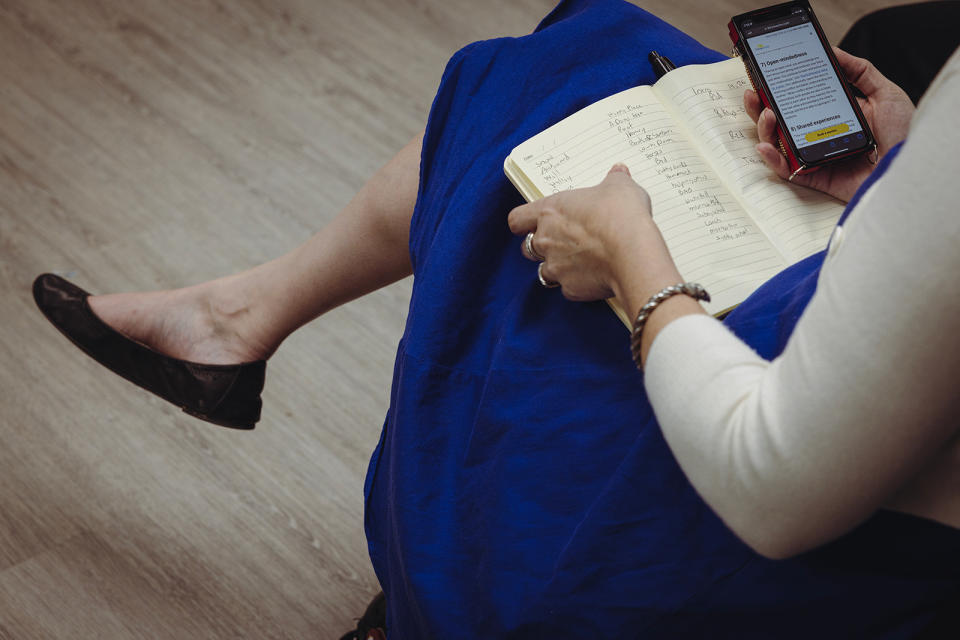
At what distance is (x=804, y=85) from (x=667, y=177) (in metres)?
0.19

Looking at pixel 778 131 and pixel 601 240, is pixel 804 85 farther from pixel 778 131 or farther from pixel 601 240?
pixel 601 240

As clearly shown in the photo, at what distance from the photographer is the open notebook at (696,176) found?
67 centimetres

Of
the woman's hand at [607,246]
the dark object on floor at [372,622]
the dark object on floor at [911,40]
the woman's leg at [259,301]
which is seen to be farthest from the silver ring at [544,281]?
the dark object on floor at [911,40]

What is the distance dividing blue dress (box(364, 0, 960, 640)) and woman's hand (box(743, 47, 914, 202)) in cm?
13

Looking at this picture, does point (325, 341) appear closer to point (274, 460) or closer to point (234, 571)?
point (274, 460)

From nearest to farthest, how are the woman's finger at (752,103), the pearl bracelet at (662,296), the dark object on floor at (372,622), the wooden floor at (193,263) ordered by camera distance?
the pearl bracelet at (662,296) < the woman's finger at (752,103) < the dark object on floor at (372,622) < the wooden floor at (193,263)

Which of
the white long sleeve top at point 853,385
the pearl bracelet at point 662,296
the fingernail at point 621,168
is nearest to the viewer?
the white long sleeve top at point 853,385

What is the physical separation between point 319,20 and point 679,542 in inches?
64.3

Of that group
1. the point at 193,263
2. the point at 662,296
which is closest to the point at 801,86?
the point at 662,296

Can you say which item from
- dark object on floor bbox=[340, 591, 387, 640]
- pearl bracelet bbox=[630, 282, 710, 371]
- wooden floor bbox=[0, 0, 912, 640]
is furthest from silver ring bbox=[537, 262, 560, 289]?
wooden floor bbox=[0, 0, 912, 640]

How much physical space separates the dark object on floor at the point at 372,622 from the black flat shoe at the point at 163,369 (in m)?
0.30

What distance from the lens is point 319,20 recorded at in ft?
6.13

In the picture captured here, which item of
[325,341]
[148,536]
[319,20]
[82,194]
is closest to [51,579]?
[148,536]

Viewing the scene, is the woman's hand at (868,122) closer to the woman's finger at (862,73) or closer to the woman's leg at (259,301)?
the woman's finger at (862,73)
